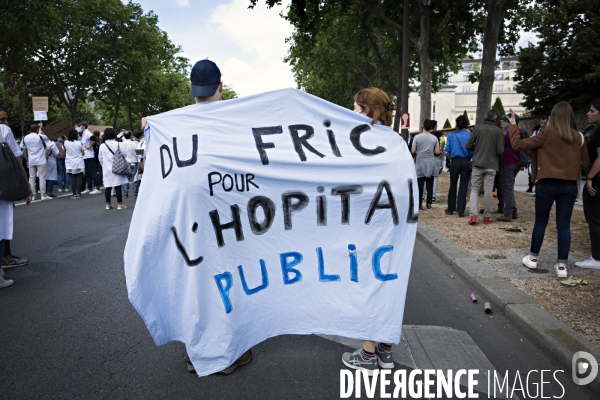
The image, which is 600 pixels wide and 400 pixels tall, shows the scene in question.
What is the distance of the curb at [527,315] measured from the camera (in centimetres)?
334

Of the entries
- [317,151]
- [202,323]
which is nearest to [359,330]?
[202,323]

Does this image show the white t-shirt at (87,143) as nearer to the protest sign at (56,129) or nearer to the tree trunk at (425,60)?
the protest sign at (56,129)

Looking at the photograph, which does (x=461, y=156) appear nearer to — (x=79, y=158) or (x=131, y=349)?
(x=131, y=349)

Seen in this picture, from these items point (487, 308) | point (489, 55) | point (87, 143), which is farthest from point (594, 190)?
point (87, 143)

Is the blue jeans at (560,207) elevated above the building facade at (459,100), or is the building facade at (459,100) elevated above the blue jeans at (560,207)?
the building facade at (459,100)

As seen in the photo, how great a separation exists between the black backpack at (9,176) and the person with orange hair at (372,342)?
3.86 m

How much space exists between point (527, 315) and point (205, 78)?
3.24 m

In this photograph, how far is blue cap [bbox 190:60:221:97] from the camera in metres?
3.02

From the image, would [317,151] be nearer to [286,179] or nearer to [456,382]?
[286,179]

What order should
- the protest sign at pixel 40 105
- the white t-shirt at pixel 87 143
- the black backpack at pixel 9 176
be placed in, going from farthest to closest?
1. the protest sign at pixel 40 105
2. the white t-shirt at pixel 87 143
3. the black backpack at pixel 9 176

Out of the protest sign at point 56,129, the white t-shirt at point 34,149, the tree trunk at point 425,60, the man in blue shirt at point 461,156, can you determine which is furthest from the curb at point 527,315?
the protest sign at point 56,129

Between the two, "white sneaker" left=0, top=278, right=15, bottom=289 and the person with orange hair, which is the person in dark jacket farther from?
"white sneaker" left=0, top=278, right=15, bottom=289

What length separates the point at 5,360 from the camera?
3.26m

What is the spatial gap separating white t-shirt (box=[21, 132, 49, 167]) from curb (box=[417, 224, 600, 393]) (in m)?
11.4
